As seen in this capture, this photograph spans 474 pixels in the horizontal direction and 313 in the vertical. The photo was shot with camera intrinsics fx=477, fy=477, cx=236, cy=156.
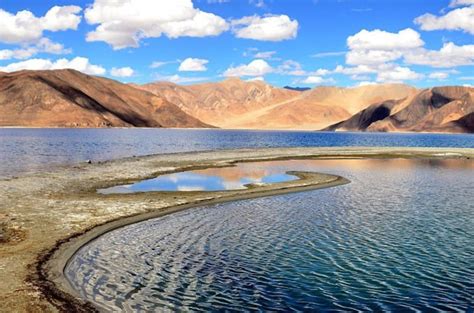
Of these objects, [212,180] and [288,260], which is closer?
[288,260]

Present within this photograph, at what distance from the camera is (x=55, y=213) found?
27.2m

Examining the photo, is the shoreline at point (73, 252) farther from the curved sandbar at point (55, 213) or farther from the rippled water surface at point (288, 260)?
the rippled water surface at point (288, 260)

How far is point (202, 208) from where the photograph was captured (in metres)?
31.3

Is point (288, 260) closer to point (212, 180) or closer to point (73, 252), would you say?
point (73, 252)

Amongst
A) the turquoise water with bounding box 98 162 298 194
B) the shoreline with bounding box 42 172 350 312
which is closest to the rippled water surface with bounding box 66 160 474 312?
the shoreline with bounding box 42 172 350 312

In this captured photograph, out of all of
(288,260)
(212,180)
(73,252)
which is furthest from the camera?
(212,180)

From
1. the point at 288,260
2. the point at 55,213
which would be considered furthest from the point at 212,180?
the point at 288,260

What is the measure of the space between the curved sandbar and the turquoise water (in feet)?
6.56

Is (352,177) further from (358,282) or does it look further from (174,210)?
(358,282)

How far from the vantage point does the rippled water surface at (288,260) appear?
15219mm

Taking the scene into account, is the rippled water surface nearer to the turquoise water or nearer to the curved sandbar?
Answer: the curved sandbar

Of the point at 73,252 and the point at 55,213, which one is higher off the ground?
the point at 55,213

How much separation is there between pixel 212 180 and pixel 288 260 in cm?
2799

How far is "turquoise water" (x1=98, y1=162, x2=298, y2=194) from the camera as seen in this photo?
4044cm
